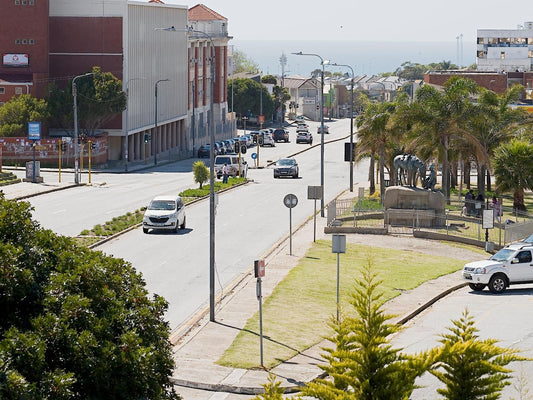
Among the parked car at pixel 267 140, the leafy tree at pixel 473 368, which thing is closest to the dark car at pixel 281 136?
the parked car at pixel 267 140

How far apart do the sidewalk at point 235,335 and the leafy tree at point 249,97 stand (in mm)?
115046

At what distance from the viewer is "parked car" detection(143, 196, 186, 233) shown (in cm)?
5022

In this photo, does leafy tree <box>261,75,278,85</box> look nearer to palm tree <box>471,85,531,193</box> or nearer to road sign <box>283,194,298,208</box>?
palm tree <box>471,85,531,193</box>

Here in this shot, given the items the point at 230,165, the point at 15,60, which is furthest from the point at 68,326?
the point at 15,60

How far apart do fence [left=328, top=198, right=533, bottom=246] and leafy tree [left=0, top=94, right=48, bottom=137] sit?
39.6 m

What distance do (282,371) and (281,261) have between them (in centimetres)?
1669

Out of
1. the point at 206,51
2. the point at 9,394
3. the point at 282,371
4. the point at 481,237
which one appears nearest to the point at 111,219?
the point at 481,237

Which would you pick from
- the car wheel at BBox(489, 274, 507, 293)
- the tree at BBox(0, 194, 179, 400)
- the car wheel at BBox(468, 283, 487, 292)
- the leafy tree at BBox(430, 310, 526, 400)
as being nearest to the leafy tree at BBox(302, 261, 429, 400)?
the leafy tree at BBox(430, 310, 526, 400)

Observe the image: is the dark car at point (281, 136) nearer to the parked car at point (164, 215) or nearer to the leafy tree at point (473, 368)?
the parked car at point (164, 215)

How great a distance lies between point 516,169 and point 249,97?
102606 millimetres

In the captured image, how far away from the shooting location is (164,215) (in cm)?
5031

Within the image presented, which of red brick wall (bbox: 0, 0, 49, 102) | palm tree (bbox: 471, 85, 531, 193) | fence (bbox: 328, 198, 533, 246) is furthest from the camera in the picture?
red brick wall (bbox: 0, 0, 49, 102)

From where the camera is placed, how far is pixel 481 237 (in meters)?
50.8

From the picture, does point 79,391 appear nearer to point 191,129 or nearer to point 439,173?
point 439,173
